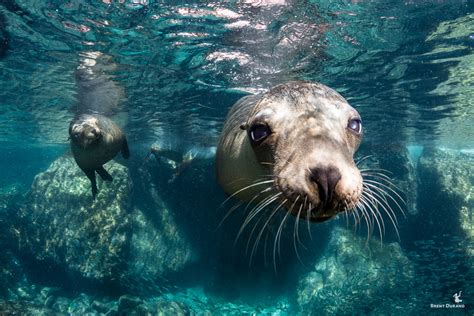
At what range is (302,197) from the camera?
1911mm

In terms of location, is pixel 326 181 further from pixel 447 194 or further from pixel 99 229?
pixel 447 194

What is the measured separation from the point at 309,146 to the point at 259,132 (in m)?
0.58

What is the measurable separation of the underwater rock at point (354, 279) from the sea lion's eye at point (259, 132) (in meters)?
9.29

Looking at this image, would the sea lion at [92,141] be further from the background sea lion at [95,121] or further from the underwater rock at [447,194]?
the underwater rock at [447,194]

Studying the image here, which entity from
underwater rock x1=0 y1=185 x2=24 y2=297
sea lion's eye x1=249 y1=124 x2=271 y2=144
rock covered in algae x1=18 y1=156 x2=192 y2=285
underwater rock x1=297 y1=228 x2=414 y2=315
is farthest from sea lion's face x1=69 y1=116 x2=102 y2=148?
underwater rock x1=297 y1=228 x2=414 y2=315

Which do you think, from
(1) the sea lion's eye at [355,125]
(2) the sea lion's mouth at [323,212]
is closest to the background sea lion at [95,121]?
(1) the sea lion's eye at [355,125]

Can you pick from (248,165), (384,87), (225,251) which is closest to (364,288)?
(225,251)

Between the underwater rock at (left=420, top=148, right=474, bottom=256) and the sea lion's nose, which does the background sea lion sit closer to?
the sea lion's nose

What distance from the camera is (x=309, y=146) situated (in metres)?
2.06

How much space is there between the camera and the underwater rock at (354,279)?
1002cm

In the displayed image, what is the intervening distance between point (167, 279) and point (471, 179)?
1371 centimetres

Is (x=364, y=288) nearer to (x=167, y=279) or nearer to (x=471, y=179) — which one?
(x=167, y=279)

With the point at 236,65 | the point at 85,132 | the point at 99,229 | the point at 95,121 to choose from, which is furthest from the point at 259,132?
the point at 99,229

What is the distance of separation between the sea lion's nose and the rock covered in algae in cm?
1043
